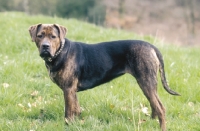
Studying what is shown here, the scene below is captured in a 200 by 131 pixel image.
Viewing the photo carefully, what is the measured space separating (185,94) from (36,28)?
117 inches

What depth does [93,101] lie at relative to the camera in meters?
5.79

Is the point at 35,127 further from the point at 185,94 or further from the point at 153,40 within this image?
the point at 153,40

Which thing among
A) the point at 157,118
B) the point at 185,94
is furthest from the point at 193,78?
the point at 157,118

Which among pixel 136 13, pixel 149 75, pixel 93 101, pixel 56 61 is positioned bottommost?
pixel 136 13

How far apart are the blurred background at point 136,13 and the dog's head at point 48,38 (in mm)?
17666

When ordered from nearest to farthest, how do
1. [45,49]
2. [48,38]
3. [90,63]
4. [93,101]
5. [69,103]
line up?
[45,49] < [48,38] < [69,103] < [90,63] < [93,101]

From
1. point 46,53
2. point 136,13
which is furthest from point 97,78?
point 136,13

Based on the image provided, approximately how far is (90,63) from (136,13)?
32736 millimetres

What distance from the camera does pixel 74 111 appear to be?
523 centimetres

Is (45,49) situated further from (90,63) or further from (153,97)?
(153,97)

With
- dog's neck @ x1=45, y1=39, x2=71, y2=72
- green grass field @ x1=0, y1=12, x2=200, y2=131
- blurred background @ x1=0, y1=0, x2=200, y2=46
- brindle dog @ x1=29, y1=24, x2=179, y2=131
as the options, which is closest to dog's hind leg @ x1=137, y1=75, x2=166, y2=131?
brindle dog @ x1=29, y1=24, x2=179, y2=131

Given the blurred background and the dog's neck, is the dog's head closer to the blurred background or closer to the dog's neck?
the dog's neck


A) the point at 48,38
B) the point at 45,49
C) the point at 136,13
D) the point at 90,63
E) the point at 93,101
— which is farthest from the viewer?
the point at 136,13

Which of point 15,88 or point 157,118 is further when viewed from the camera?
point 15,88
